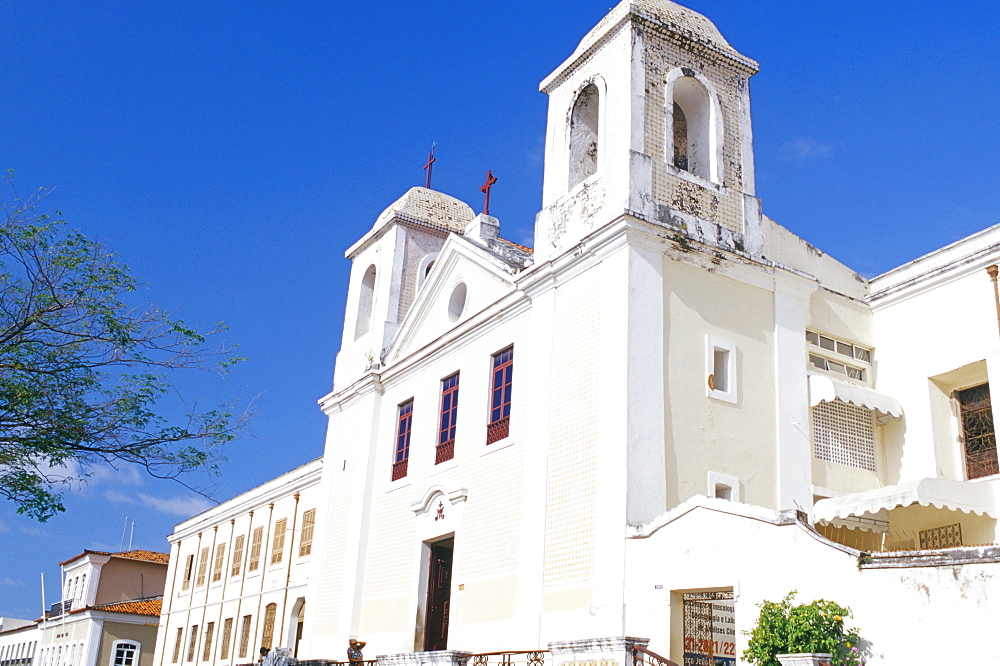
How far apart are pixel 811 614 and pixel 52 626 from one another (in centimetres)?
3683

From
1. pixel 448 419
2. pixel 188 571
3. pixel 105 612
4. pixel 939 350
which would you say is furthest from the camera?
pixel 105 612

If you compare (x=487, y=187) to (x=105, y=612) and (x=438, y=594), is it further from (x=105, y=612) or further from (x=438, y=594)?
(x=105, y=612)

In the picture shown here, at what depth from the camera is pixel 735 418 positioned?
46.7 feet

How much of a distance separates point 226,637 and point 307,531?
5264mm

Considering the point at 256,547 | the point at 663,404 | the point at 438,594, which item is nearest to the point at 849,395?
the point at 663,404

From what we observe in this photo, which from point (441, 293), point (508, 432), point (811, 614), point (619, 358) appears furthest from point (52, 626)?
point (811, 614)

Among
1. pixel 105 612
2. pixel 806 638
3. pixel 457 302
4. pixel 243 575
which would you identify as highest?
pixel 457 302

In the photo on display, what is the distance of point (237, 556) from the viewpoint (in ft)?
96.2

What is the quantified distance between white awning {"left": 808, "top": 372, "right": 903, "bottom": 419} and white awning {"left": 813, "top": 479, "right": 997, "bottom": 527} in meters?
1.46

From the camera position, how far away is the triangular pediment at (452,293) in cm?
1814

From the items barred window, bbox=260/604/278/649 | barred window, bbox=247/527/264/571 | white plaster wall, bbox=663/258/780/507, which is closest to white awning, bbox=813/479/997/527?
white plaster wall, bbox=663/258/780/507

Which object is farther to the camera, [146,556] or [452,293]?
[146,556]

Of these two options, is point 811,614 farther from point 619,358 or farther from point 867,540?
point 867,540

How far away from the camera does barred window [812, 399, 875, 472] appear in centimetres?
1526
